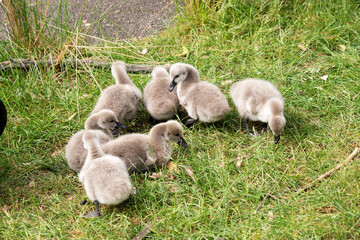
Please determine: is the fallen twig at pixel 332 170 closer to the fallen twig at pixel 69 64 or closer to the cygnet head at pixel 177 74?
the cygnet head at pixel 177 74

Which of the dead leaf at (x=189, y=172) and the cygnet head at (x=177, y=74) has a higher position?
the cygnet head at (x=177, y=74)

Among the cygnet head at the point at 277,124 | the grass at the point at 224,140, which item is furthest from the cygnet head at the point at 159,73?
the cygnet head at the point at 277,124

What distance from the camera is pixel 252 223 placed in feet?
12.1

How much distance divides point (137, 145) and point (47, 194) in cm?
99

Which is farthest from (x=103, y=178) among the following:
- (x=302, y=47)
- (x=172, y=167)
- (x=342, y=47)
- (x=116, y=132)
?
(x=342, y=47)

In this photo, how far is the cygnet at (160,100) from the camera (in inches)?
194

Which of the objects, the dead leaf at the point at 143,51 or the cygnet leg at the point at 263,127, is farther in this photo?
the dead leaf at the point at 143,51

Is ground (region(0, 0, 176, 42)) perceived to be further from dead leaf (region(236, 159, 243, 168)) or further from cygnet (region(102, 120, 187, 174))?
dead leaf (region(236, 159, 243, 168))

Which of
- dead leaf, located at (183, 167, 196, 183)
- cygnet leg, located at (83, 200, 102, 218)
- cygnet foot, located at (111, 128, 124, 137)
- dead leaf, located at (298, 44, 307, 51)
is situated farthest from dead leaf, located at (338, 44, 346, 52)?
cygnet leg, located at (83, 200, 102, 218)

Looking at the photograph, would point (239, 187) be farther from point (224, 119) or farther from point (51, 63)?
point (51, 63)

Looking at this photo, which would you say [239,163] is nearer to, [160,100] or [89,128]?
[160,100]

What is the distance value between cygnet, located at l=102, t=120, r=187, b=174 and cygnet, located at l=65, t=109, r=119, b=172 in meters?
0.24

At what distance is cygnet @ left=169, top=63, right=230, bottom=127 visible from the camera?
4750 mm

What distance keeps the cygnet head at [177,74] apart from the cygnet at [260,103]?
607mm
